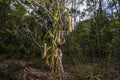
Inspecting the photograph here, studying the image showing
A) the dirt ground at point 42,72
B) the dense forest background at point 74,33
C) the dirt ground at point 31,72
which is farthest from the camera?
the dense forest background at point 74,33

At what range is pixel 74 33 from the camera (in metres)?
9.46

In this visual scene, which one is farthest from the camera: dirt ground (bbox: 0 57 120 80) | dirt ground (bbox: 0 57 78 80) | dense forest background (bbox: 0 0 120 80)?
dense forest background (bbox: 0 0 120 80)

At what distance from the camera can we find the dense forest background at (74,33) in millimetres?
7277

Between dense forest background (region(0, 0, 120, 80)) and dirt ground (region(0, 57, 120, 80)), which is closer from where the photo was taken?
dirt ground (region(0, 57, 120, 80))

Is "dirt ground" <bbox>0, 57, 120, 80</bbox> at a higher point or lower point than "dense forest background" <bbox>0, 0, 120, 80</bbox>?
lower

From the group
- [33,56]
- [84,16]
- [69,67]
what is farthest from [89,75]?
[84,16]

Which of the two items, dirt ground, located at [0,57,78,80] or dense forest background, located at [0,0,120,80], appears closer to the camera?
dirt ground, located at [0,57,78,80]

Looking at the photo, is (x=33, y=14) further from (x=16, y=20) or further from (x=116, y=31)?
(x=116, y=31)

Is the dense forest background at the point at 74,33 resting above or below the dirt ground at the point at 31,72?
above

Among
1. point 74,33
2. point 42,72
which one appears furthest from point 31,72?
point 74,33

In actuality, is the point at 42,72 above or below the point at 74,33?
below

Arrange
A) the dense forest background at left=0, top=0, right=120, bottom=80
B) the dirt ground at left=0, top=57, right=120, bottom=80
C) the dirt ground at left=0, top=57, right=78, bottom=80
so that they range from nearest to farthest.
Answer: the dirt ground at left=0, top=57, right=120, bottom=80, the dirt ground at left=0, top=57, right=78, bottom=80, the dense forest background at left=0, top=0, right=120, bottom=80

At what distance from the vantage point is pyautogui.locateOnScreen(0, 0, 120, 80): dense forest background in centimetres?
728

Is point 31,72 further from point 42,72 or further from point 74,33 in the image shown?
point 74,33
